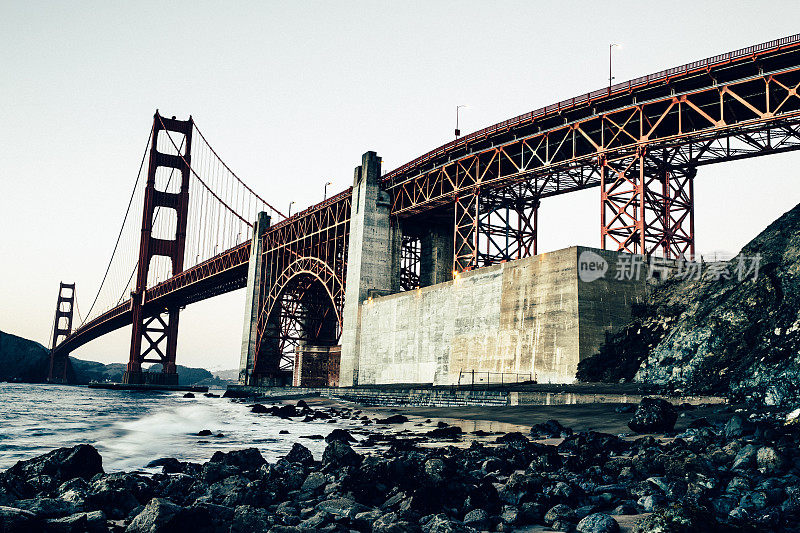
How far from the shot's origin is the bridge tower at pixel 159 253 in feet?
293

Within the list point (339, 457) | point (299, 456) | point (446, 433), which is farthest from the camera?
point (446, 433)

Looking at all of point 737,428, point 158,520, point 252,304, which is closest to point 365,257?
point 252,304

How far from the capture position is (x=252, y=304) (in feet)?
239

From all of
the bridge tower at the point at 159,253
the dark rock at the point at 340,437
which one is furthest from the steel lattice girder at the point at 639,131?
the bridge tower at the point at 159,253

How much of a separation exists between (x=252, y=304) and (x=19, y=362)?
99.3 metres

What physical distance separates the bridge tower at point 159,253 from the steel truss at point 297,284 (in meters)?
24.7

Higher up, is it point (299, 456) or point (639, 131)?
point (639, 131)

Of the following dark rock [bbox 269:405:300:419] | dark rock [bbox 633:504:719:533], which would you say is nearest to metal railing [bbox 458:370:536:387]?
dark rock [bbox 269:405:300:419]

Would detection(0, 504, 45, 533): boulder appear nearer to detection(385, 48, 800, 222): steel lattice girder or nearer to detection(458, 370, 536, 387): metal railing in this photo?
detection(458, 370, 536, 387): metal railing

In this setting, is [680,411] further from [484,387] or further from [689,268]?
[689,268]

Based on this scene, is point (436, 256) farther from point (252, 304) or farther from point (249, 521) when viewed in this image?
point (249, 521)

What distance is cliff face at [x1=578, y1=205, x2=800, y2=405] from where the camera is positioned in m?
17.8

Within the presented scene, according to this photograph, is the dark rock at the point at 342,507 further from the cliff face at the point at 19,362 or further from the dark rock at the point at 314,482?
the cliff face at the point at 19,362

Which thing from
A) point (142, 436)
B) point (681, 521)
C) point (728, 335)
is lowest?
point (142, 436)
